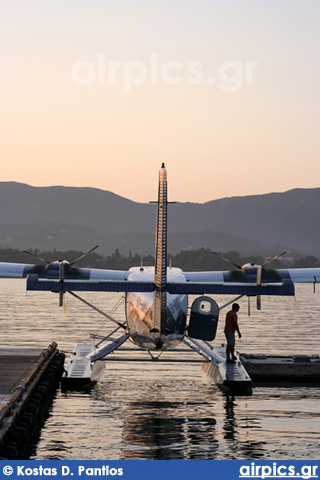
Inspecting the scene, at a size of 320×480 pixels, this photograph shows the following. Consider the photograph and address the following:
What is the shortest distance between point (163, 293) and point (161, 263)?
864 mm

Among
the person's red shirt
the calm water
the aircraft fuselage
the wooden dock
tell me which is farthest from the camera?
the person's red shirt

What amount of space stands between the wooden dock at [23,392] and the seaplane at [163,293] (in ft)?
3.09

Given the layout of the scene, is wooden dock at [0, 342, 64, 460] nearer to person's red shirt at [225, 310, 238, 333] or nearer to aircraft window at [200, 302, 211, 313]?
aircraft window at [200, 302, 211, 313]

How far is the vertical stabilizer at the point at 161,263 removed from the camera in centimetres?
2128

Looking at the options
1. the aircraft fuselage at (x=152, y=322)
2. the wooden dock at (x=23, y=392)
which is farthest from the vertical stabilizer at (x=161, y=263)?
the wooden dock at (x=23, y=392)

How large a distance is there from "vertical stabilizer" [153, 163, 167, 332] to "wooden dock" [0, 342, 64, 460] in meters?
3.64

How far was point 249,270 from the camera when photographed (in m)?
29.3

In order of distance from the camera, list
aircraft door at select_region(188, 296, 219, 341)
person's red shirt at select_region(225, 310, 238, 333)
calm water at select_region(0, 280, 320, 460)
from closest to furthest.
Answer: calm water at select_region(0, 280, 320, 460)
aircraft door at select_region(188, 296, 219, 341)
person's red shirt at select_region(225, 310, 238, 333)

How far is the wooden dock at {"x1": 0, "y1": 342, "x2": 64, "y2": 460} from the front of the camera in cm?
1645

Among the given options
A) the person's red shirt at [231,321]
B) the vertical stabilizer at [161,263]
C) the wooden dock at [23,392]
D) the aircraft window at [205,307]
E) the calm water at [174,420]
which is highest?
the vertical stabilizer at [161,263]

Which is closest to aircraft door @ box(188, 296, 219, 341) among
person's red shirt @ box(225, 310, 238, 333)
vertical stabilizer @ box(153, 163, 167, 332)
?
person's red shirt @ box(225, 310, 238, 333)

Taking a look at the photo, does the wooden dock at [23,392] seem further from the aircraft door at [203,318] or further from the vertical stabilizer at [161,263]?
the aircraft door at [203,318]
